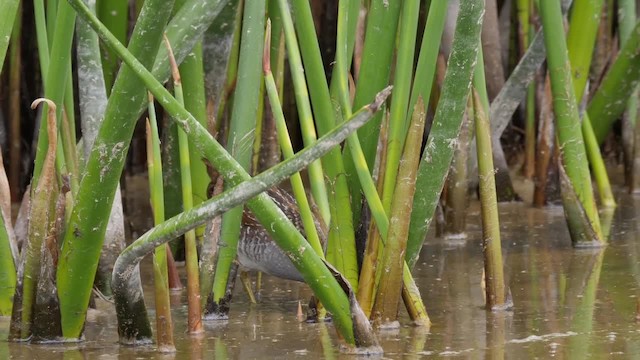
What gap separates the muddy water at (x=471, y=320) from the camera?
7.47ft

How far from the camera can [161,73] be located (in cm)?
212

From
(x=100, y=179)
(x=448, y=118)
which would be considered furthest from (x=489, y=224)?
(x=100, y=179)

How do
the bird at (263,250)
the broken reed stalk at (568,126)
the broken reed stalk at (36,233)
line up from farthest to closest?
the broken reed stalk at (568,126)
the bird at (263,250)
the broken reed stalk at (36,233)

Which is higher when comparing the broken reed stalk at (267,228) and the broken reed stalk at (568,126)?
the broken reed stalk at (568,126)

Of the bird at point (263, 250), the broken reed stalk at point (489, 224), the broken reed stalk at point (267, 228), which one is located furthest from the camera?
the bird at point (263, 250)

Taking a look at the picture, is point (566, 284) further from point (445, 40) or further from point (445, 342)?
point (445, 40)

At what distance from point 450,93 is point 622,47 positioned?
1779 millimetres

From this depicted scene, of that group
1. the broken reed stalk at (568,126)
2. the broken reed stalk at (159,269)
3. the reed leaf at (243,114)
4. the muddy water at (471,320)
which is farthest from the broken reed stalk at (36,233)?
the broken reed stalk at (568,126)

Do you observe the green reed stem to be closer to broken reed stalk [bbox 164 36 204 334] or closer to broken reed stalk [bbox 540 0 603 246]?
broken reed stalk [bbox 164 36 204 334]

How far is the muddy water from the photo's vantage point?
2277 millimetres

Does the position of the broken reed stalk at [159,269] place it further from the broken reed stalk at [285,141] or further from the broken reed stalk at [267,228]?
the broken reed stalk at [285,141]

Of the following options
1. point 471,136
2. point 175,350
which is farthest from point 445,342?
point 471,136

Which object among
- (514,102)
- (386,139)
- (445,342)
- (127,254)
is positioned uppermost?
(514,102)

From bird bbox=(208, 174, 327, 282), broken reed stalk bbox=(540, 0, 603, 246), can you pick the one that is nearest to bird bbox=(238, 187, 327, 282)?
bird bbox=(208, 174, 327, 282)
